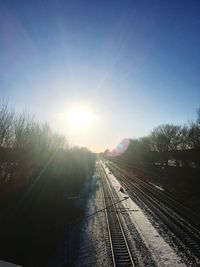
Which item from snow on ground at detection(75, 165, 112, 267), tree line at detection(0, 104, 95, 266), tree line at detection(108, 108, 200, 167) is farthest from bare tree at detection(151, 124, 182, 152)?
snow on ground at detection(75, 165, 112, 267)

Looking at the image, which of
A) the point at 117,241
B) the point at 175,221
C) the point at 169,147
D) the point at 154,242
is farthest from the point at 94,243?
the point at 169,147


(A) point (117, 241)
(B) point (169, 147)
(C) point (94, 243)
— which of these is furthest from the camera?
(B) point (169, 147)

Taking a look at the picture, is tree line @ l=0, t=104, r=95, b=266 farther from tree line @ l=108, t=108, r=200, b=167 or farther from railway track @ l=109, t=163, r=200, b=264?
tree line @ l=108, t=108, r=200, b=167

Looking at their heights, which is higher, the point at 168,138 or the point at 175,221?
the point at 168,138

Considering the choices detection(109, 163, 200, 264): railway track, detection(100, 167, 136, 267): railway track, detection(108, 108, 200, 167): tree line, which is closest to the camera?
detection(100, 167, 136, 267): railway track

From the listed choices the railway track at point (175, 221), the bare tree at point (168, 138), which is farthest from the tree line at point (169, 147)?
the railway track at point (175, 221)

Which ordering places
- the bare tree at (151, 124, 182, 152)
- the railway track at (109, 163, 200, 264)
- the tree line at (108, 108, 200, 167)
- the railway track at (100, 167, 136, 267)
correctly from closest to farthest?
the railway track at (100, 167, 136, 267), the railway track at (109, 163, 200, 264), the tree line at (108, 108, 200, 167), the bare tree at (151, 124, 182, 152)

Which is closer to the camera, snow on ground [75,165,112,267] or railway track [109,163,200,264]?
snow on ground [75,165,112,267]

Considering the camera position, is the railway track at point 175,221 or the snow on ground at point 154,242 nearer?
the snow on ground at point 154,242

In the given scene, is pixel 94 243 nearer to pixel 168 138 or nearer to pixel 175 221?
pixel 175 221

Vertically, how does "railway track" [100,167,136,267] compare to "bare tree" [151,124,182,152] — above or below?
below

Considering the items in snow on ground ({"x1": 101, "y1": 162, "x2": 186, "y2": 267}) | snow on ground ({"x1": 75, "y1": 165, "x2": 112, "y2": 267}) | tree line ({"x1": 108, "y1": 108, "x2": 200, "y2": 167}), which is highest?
tree line ({"x1": 108, "y1": 108, "x2": 200, "y2": 167})

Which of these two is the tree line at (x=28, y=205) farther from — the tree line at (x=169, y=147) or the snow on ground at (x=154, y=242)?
the tree line at (x=169, y=147)

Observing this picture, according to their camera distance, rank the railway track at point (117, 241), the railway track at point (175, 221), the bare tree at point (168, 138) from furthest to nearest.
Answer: the bare tree at point (168, 138), the railway track at point (175, 221), the railway track at point (117, 241)
